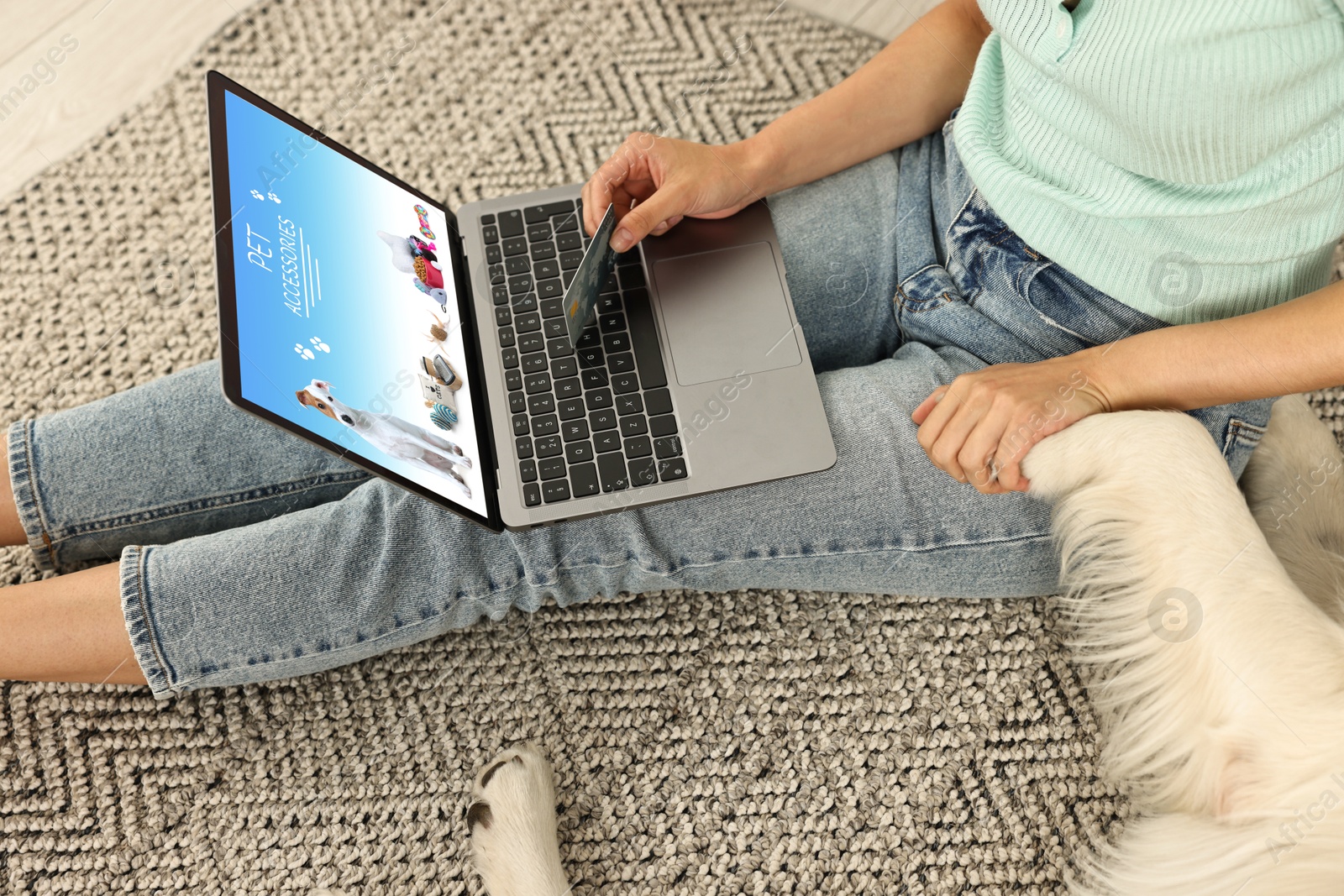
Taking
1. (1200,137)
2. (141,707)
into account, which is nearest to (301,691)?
(141,707)

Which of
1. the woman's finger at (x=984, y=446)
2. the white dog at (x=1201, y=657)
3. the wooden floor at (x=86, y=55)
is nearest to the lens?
the white dog at (x=1201, y=657)

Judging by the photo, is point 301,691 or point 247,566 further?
point 301,691

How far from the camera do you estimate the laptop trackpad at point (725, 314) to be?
0.72 metres

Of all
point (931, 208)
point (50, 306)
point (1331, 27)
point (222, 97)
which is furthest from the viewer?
point (50, 306)

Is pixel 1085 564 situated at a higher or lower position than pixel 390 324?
lower

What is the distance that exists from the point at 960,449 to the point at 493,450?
36cm

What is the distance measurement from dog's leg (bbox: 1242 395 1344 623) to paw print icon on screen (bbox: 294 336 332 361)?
0.77 meters

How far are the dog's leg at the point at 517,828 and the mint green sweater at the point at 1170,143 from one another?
643 mm

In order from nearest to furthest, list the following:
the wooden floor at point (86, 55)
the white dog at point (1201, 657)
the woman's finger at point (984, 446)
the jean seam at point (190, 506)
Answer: the white dog at point (1201, 657) < the woman's finger at point (984, 446) < the jean seam at point (190, 506) < the wooden floor at point (86, 55)

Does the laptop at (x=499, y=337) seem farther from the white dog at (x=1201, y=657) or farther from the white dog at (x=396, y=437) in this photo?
the white dog at (x=1201, y=657)

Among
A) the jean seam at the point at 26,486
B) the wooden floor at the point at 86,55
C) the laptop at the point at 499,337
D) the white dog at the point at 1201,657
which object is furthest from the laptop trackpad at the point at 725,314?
the wooden floor at the point at 86,55

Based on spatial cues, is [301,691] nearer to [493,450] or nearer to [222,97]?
[493,450]

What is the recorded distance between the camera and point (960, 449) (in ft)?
2.18

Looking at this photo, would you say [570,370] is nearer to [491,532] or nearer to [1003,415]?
[491,532]
